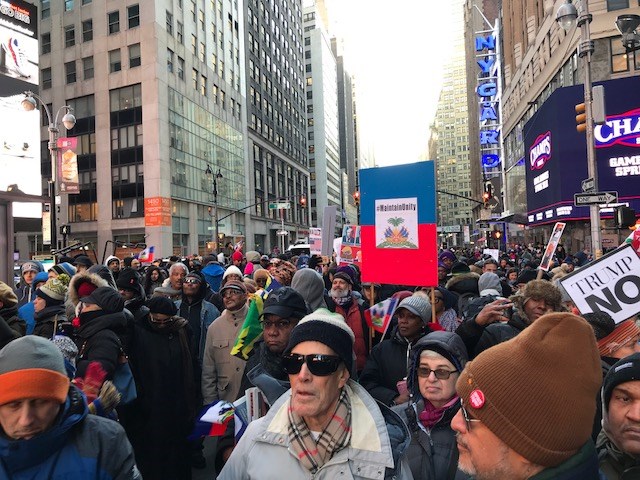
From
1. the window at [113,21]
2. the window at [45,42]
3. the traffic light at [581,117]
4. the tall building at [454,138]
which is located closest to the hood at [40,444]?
the traffic light at [581,117]

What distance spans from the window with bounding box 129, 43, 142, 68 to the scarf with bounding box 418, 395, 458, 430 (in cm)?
Result: 4483

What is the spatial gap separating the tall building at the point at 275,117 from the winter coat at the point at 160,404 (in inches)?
1832

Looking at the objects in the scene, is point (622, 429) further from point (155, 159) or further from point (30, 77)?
point (155, 159)

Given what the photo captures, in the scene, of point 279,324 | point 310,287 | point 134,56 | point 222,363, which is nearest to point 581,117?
point 310,287

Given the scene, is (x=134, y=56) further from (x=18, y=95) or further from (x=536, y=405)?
(x=536, y=405)

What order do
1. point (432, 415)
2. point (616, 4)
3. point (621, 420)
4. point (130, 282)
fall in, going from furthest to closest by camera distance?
point (616, 4)
point (130, 282)
point (432, 415)
point (621, 420)

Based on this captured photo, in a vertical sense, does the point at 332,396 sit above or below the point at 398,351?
above

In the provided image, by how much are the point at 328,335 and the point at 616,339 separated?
268cm

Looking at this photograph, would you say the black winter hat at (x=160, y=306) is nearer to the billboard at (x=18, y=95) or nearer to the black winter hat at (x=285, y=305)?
the black winter hat at (x=285, y=305)

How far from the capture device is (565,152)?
24.7 meters

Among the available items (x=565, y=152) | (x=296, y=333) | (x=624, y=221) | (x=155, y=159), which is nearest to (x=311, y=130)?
(x=155, y=159)

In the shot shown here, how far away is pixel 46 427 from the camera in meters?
2.19

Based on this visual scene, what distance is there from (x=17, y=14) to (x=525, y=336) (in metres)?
23.7

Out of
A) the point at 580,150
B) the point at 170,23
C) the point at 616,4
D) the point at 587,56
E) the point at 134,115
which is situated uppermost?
the point at 170,23
